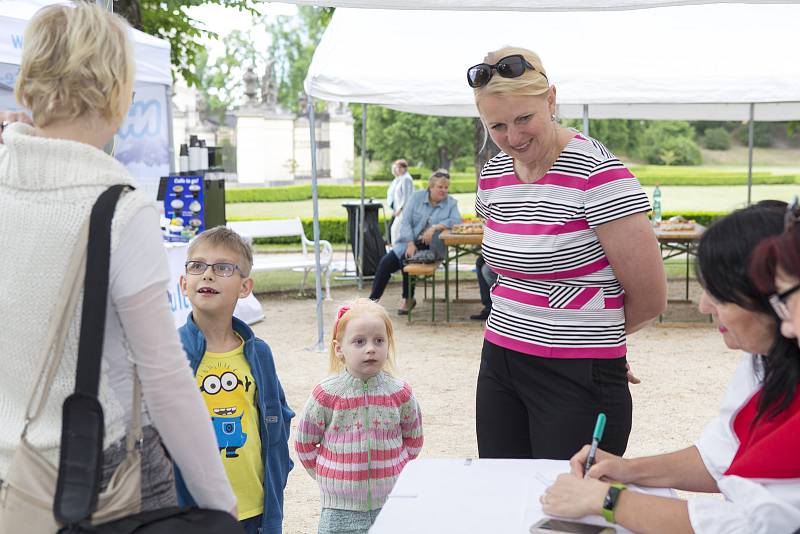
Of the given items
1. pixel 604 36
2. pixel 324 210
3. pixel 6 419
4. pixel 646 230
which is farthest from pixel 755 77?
pixel 324 210

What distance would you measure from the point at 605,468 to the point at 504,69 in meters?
1.07

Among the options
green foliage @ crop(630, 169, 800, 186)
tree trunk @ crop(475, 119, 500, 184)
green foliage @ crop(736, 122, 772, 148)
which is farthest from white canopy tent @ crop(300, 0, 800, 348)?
green foliage @ crop(736, 122, 772, 148)

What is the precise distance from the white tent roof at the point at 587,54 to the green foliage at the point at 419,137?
35.1 meters

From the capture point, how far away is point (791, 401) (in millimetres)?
1665

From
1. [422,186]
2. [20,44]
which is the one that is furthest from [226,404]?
[422,186]

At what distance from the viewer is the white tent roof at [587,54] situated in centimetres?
861

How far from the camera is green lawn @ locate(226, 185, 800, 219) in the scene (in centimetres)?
3145

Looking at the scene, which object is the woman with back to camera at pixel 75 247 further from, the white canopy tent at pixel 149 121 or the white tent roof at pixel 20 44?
the white canopy tent at pixel 149 121

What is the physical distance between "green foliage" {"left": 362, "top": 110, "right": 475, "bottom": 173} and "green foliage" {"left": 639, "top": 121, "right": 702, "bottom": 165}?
14.4 meters

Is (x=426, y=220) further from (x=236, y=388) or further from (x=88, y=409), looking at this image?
(x=88, y=409)

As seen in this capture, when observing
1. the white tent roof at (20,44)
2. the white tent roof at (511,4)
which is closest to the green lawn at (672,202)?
the white tent roof at (20,44)

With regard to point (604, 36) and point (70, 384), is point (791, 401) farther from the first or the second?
point (604, 36)

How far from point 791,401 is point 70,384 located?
1271mm

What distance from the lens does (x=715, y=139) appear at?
198ft
